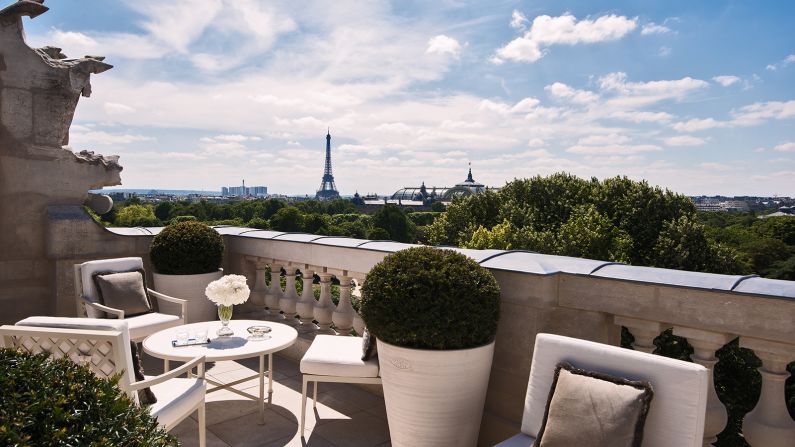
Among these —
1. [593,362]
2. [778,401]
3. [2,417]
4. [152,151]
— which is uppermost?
[152,151]

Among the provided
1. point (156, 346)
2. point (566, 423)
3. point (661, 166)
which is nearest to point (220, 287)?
point (156, 346)

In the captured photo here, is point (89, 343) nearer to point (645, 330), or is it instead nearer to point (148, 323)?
point (148, 323)

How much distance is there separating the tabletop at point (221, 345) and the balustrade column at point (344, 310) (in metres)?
0.55

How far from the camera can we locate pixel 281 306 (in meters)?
6.13

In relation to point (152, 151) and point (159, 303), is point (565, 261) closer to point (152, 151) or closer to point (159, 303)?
point (159, 303)

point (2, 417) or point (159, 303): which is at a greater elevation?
point (2, 417)

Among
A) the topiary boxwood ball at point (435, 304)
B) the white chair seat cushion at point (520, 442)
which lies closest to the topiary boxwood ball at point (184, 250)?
the topiary boxwood ball at point (435, 304)

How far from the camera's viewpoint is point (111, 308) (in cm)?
535

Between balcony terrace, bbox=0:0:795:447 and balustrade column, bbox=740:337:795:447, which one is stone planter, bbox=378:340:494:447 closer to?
balcony terrace, bbox=0:0:795:447

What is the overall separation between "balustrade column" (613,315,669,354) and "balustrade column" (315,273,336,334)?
125 inches

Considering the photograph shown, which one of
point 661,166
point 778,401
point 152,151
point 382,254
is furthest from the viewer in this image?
point 661,166

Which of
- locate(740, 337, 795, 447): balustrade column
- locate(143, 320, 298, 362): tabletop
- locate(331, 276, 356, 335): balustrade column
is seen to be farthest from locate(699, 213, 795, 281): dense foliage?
locate(143, 320, 298, 362): tabletop

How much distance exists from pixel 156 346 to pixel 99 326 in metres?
1.34

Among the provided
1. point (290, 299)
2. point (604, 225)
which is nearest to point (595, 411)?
point (290, 299)
